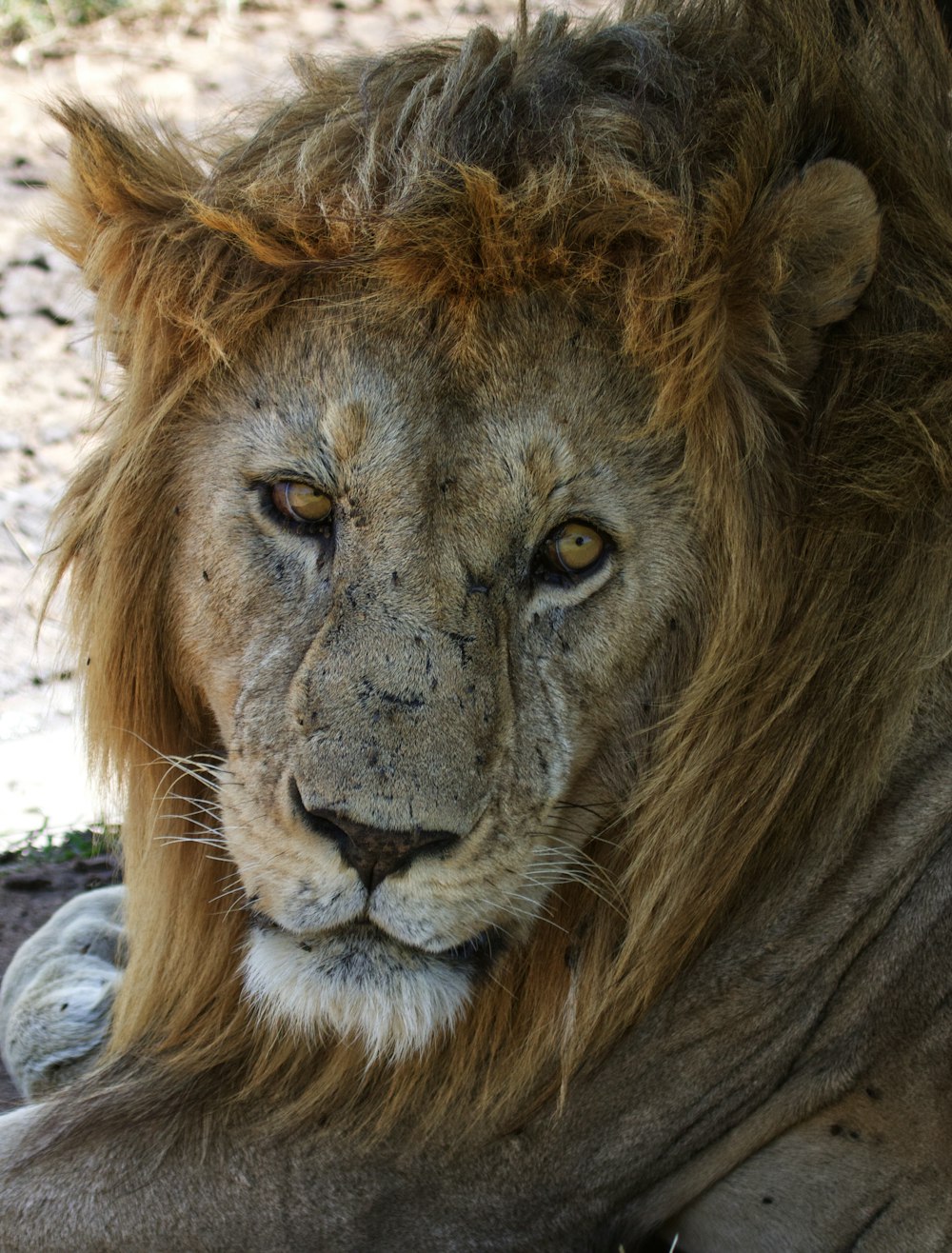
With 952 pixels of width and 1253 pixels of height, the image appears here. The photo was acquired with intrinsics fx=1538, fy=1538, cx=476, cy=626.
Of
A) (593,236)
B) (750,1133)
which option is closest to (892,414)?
(593,236)

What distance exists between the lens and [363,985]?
2.44 metres

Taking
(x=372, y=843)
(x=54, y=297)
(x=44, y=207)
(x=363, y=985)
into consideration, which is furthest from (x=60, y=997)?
(x=54, y=297)

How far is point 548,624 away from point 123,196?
1.07 m

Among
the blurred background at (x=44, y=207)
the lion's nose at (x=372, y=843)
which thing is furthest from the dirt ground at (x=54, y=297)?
the lion's nose at (x=372, y=843)

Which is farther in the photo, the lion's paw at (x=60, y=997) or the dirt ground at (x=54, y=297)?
the dirt ground at (x=54, y=297)

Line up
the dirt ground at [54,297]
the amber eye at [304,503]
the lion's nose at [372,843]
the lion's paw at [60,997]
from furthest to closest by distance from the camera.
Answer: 1. the dirt ground at [54,297]
2. the lion's paw at [60,997]
3. the amber eye at [304,503]
4. the lion's nose at [372,843]

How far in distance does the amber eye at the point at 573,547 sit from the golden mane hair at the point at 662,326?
0.20 metres

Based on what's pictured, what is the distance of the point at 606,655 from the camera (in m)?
2.56

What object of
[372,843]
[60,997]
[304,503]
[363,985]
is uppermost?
[304,503]

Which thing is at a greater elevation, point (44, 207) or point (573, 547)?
point (44, 207)

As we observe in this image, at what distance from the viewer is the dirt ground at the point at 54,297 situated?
460cm

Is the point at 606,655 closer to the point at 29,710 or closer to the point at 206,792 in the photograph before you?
the point at 206,792

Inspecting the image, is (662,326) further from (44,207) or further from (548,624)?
(44,207)

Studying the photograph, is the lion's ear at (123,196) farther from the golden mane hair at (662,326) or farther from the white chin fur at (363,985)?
the white chin fur at (363,985)
